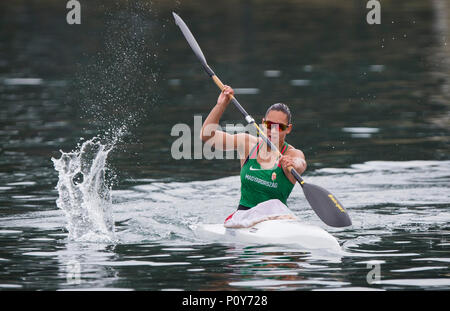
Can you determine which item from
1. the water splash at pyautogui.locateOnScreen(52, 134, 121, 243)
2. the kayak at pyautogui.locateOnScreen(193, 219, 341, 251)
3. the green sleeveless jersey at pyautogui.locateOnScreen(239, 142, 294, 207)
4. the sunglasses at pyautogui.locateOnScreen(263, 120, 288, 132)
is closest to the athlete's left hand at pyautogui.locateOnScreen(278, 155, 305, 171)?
the green sleeveless jersey at pyautogui.locateOnScreen(239, 142, 294, 207)

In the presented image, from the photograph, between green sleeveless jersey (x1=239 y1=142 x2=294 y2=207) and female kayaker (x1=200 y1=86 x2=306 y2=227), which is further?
green sleeveless jersey (x1=239 y1=142 x2=294 y2=207)

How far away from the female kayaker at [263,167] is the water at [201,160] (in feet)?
1.77

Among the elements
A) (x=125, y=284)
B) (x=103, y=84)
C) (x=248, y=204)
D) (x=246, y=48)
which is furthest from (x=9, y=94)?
(x=125, y=284)

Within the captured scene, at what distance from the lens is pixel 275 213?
37.3ft

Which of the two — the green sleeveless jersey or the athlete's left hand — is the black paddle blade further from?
the athlete's left hand

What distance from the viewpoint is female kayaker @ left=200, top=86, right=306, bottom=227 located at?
11.2 metres

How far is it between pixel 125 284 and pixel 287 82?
18.3 meters

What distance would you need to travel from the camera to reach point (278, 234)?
1097cm

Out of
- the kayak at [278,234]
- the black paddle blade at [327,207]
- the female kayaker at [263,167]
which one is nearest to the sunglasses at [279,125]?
the female kayaker at [263,167]

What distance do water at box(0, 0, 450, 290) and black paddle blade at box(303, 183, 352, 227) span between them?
220mm

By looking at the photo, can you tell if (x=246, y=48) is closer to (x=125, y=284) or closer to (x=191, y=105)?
(x=191, y=105)

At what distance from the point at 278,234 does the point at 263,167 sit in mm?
905

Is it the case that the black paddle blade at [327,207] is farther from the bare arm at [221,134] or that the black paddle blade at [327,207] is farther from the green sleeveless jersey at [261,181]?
the bare arm at [221,134]

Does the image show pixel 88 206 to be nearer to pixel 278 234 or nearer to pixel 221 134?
pixel 221 134
